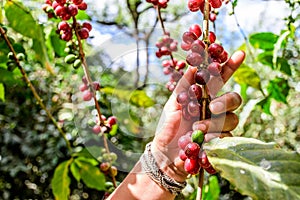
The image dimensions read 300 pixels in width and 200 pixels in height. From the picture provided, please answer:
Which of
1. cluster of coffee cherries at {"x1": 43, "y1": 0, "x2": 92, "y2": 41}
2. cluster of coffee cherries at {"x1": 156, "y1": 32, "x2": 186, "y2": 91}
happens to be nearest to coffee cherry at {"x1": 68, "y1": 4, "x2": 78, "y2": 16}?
cluster of coffee cherries at {"x1": 43, "y1": 0, "x2": 92, "y2": 41}

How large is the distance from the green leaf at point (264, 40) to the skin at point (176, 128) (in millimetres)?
780

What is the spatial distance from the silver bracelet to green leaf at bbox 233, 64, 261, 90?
0.74 m

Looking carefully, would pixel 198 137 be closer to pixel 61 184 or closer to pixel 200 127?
pixel 200 127

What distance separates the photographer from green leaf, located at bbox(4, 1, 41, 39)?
4.72ft

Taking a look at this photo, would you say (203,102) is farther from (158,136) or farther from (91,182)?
(91,182)

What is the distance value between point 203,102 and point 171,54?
1.51ft

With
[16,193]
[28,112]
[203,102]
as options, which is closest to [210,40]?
[203,102]

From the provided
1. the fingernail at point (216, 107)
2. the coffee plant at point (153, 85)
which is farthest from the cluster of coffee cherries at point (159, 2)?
the fingernail at point (216, 107)

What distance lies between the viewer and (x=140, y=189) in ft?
3.68

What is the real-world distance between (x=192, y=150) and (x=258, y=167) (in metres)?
0.17

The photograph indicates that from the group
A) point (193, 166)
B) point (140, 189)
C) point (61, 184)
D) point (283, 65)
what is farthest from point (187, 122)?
point (61, 184)

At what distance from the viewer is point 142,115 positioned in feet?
5.18

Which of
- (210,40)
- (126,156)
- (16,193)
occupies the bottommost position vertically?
(16,193)

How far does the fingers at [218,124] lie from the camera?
0.76 m
